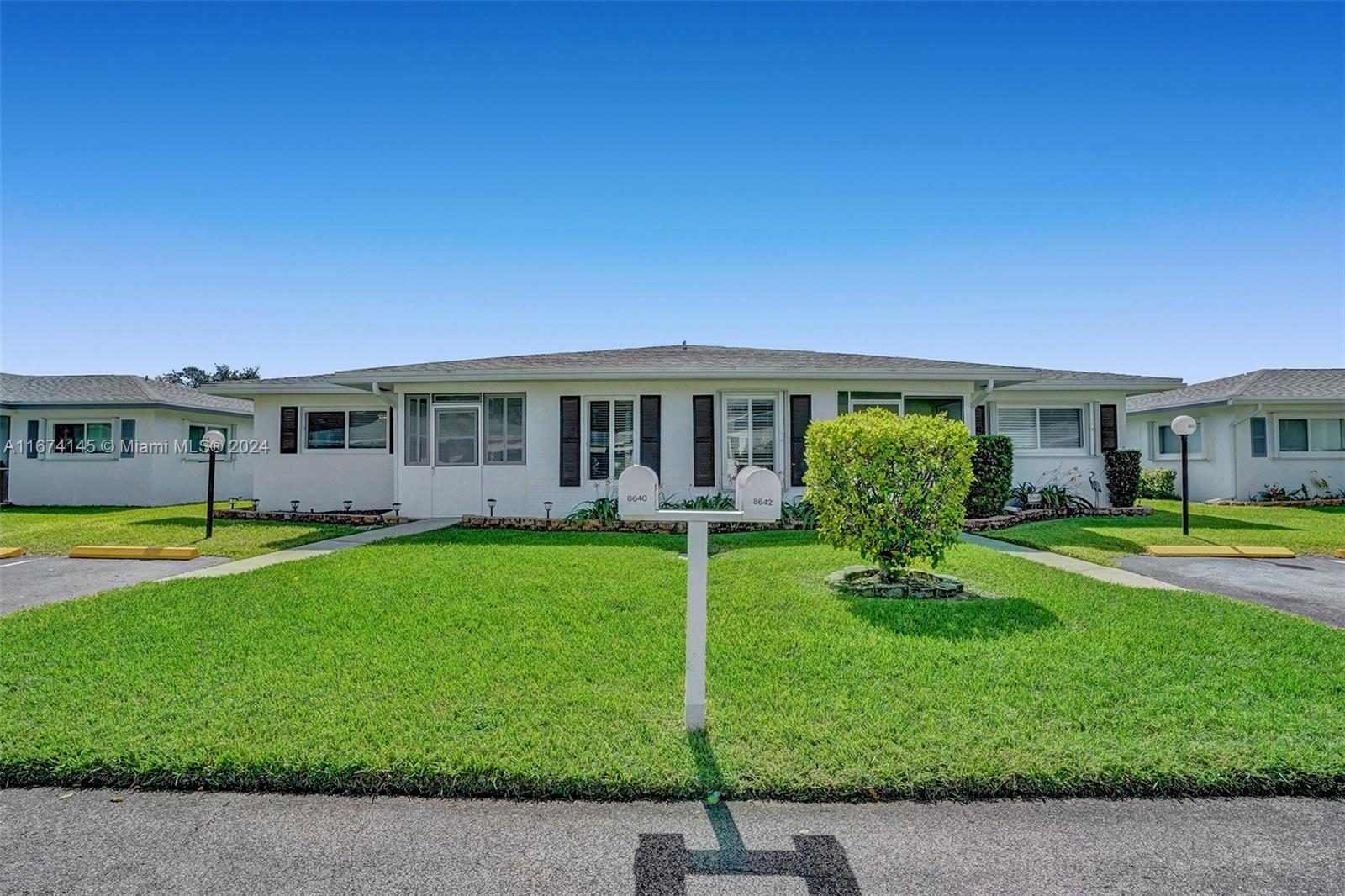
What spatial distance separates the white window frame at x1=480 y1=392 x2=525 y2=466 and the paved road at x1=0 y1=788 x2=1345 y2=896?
9564mm

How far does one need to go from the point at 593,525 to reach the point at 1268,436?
17731mm

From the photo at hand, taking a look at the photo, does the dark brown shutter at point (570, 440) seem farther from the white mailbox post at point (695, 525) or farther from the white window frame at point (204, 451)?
the white window frame at point (204, 451)

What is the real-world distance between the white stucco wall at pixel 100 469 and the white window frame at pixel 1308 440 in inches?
1154

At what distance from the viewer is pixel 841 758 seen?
9.37 feet

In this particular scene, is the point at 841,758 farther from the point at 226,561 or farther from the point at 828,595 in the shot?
the point at 226,561

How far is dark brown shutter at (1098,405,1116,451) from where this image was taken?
1388 cm

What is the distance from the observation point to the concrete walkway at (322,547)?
25.1ft

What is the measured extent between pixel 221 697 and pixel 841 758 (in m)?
3.41

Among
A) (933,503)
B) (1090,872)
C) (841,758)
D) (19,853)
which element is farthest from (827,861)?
(933,503)

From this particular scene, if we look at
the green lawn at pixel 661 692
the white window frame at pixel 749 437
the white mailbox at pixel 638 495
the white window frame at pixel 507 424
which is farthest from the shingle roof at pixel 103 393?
the white mailbox at pixel 638 495

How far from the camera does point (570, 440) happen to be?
12.0m

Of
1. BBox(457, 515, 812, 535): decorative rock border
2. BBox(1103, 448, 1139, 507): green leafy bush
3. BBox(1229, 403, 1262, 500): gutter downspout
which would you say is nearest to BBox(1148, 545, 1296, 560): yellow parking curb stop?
BBox(1103, 448, 1139, 507): green leafy bush

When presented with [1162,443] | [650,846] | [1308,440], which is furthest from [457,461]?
[1308,440]

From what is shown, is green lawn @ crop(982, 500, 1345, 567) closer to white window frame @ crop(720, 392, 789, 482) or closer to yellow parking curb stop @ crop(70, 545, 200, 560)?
white window frame @ crop(720, 392, 789, 482)
